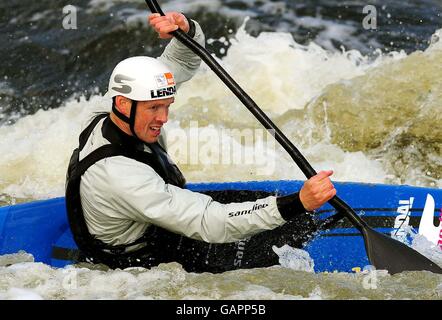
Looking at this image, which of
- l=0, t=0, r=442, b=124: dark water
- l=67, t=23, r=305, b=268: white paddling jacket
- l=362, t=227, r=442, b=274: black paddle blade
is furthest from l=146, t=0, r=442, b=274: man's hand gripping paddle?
l=0, t=0, r=442, b=124: dark water


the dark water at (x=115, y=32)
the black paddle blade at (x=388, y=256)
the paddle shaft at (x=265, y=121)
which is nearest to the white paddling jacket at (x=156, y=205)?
the paddle shaft at (x=265, y=121)

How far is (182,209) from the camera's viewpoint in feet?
11.4

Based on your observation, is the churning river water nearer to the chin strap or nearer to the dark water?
the dark water

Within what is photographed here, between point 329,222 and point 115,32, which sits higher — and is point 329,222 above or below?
above

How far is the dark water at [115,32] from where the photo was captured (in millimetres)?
8750

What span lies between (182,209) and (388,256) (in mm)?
1186

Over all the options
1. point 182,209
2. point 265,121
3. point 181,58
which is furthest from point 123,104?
point 181,58

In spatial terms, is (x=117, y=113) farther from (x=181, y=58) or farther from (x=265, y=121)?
(x=181, y=58)

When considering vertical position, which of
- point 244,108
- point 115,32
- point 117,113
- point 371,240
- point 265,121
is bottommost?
point 115,32

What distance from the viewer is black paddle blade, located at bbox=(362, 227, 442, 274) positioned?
4.03 m

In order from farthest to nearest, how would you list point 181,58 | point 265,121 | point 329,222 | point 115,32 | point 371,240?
1. point 115,32
2. point 181,58
3. point 329,222
4. point 371,240
5. point 265,121

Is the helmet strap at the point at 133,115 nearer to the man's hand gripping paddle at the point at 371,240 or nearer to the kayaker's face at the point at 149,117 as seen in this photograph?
the kayaker's face at the point at 149,117

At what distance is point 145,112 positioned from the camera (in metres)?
3.63
